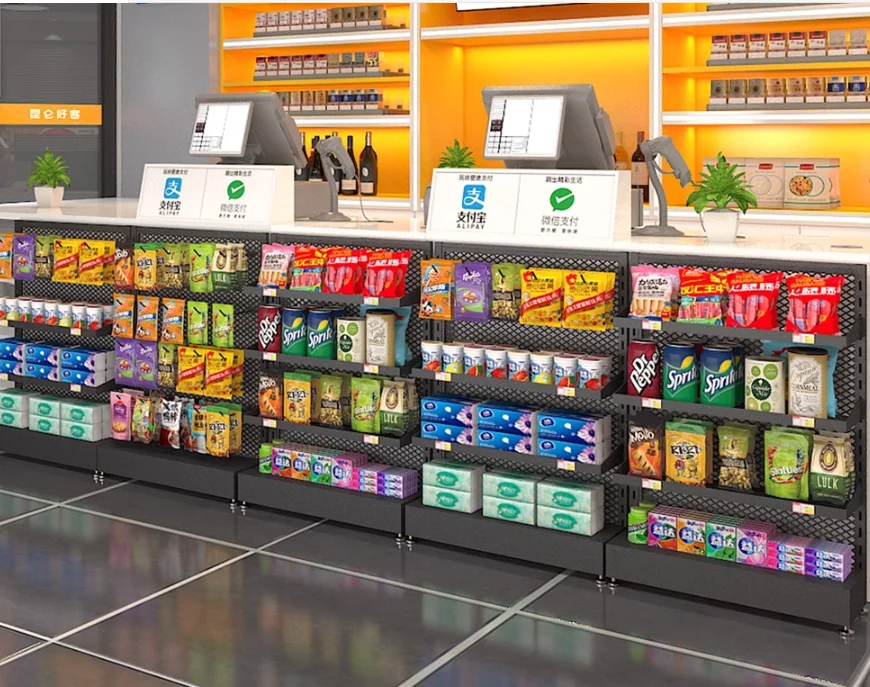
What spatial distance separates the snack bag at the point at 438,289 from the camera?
13.9 ft

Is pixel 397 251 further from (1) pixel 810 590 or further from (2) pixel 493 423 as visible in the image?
(1) pixel 810 590

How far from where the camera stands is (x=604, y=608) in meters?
3.74

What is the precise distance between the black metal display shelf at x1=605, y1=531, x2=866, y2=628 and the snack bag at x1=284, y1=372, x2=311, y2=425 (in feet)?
4.35

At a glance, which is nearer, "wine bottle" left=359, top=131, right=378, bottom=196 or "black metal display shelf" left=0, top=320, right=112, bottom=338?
"black metal display shelf" left=0, top=320, right=112, bottom=338

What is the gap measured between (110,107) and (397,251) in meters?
4.46

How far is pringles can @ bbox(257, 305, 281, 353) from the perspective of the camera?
465cm

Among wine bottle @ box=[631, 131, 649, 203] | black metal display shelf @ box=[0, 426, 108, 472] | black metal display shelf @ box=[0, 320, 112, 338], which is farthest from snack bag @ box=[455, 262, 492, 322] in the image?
wine bottle @ box=[631, 131, 649, 203]

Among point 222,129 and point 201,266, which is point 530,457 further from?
point 222,129

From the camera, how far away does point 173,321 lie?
4.97 m

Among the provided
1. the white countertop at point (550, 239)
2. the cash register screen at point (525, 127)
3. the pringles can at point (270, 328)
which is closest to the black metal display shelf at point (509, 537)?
the pringles can at point (270, 328)

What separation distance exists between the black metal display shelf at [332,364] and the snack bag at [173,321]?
395mm

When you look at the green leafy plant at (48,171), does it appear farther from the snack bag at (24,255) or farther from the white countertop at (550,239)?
the snack bag at (24,255)

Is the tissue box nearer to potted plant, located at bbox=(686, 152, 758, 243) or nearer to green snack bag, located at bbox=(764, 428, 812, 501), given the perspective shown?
green snack bag, located at bbox=(764, 428, 812, 501)

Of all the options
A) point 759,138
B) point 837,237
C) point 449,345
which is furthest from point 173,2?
point 837,237
